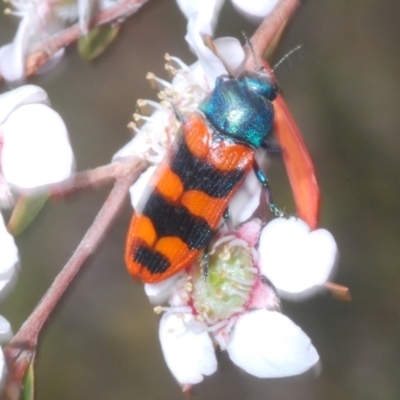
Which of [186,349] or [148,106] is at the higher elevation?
[148,106]

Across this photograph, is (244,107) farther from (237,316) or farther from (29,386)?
(29,386)

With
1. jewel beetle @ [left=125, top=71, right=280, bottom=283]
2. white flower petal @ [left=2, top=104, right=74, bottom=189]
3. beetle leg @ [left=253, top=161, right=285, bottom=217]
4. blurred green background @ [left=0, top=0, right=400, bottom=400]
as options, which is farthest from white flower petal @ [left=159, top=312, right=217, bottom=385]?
blurred green background @ [left=0, top=0, right=400, bottom=400]

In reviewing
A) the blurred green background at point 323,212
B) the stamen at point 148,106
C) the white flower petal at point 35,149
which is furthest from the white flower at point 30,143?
the blurred green background at point 323,212

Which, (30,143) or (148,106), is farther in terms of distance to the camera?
(148,106)

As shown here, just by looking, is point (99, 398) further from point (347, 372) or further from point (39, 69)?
point (39, 69)

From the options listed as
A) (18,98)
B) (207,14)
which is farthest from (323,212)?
(18,98)

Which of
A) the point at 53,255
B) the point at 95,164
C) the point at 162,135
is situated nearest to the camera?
the point at 162,135

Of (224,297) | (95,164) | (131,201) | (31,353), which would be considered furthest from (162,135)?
(95,164)
